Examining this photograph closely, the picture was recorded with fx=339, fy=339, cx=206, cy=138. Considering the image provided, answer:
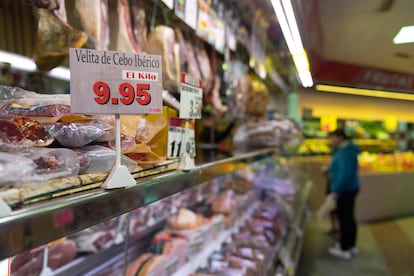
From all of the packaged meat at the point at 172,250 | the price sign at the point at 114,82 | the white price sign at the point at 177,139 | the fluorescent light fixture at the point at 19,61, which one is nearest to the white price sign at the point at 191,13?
the white price sign at the point at 177,139

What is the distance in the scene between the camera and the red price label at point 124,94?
66 cm

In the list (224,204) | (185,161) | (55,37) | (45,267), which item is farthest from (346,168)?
(55,37)

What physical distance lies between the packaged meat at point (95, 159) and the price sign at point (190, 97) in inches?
12.7

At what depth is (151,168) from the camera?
901 mm

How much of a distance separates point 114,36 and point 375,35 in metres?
1.92

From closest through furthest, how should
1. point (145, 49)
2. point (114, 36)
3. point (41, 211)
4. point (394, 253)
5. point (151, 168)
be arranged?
1. point (41, 211)
2. point (151, 168)
3. point (114, 36)
4. point (145, 49)
5. point (394, 253)

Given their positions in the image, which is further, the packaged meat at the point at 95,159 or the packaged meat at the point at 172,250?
the packaged meat at the point at 172,250

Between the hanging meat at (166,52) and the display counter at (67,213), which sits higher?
the hanging meat at (166,52)

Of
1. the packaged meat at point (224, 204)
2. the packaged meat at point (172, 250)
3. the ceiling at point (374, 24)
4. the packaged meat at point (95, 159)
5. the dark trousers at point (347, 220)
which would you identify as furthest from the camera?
the dark trousers at point (347, 220)

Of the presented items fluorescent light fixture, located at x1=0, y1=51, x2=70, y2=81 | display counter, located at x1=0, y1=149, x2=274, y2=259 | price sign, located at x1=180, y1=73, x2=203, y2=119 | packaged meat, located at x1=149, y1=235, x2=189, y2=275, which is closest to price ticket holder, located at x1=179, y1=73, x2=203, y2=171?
price sign, located at x1=180, y1=73, x2=203, y2=119

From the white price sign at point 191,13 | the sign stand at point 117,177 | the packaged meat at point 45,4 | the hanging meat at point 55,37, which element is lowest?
the sign stand at point 117,177

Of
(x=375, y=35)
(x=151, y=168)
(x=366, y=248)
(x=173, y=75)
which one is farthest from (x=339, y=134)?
A: (x=151, y=168)

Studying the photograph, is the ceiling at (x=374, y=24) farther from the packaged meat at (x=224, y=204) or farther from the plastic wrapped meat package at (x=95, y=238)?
the plastic wrapped meat package at (x=95, y=238)

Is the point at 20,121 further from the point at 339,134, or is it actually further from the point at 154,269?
the point at 339,134
